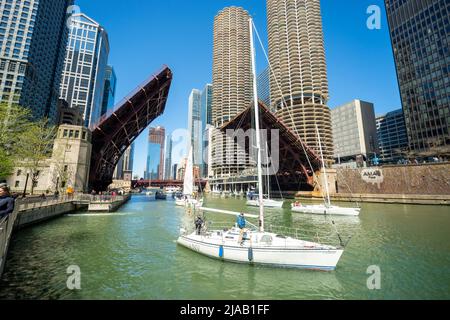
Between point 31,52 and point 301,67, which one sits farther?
point 301,67

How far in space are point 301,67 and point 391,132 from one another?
284 ft

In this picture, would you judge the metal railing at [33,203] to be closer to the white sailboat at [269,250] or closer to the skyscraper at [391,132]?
the white sailboat at [269,250]

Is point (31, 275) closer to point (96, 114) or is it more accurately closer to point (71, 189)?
point (71, 189)

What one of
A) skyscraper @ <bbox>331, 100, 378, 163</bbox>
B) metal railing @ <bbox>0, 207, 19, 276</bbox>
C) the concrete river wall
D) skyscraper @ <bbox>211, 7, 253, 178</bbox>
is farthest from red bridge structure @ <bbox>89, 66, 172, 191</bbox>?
skyscraper @ <bbox>331, 100, 378, 163</bbox>

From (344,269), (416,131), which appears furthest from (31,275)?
(416,131)

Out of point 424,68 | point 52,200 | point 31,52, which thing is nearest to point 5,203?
point 52,200

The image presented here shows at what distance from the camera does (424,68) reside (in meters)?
79.9

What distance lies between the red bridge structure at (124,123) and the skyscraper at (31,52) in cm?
7850

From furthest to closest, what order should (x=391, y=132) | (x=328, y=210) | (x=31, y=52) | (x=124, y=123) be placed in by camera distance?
(x=391, y=132)
(x=31, y=52)
(x=124, y=123)
(x=328, y=210)

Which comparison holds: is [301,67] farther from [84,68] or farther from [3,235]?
[84,68]

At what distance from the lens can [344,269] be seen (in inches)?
428

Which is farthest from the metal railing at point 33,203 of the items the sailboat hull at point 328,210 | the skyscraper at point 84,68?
the skyscraper at point 84,68

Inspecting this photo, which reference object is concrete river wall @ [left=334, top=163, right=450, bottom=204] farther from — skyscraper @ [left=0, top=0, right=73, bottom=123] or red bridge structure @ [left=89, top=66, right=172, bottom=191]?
skyscraper @ [left=0, top=0, right=73, bottom=123]

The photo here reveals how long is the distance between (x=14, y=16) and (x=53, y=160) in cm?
11846
